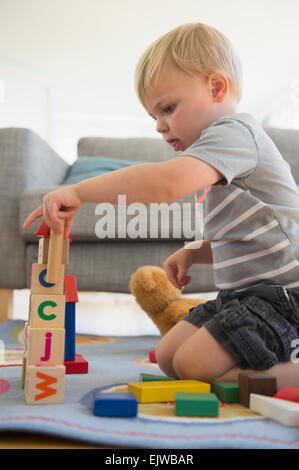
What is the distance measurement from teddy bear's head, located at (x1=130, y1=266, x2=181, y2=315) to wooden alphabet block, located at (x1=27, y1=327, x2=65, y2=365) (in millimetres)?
628

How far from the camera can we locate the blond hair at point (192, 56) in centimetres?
84

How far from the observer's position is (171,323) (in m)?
1.25

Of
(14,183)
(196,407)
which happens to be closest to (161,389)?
(196,407)

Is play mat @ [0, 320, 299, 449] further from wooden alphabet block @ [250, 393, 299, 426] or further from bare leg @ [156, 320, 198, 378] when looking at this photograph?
bare leg @ [156, 320, 198, 378]

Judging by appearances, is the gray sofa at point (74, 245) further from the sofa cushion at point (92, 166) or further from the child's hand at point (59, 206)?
the child's hand at point (59, 206)

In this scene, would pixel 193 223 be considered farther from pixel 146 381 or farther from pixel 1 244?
pixel 146 381

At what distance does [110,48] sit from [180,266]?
4.63m

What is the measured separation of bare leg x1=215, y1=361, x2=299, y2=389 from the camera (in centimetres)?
71

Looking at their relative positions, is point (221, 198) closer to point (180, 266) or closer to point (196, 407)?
point (180, 266)

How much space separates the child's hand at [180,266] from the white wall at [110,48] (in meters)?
3.93

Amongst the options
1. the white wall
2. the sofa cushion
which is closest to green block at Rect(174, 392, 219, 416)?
the sofa cushion

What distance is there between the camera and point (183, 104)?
833mm

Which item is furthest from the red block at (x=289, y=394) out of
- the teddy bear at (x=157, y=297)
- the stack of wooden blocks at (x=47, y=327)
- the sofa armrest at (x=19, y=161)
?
the sofa armrest at (x=19, y=161)

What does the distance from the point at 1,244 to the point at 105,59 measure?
4153mm
